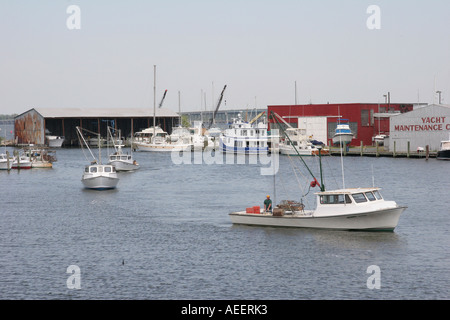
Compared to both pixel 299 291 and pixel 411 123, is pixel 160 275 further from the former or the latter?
pixel 411 123

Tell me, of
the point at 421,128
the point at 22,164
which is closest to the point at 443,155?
the point at 421,128

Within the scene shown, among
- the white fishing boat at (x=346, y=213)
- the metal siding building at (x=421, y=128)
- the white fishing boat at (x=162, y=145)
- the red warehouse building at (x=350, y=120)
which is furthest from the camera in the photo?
the white fishing boat at (x=162, y=145)

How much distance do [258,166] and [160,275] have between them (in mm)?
81865

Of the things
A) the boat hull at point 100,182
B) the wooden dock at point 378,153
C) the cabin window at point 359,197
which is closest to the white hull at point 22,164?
the boat hull at point 100,182

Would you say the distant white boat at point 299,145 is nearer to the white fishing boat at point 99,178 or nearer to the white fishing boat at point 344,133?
the white fishing boat at point 344,133

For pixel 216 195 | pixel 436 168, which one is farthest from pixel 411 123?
pixel 216 195

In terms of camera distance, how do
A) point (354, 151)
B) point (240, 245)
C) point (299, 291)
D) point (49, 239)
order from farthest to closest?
point (354, 151) → point (49, 239) → point (240, 245) → point (299, 291)

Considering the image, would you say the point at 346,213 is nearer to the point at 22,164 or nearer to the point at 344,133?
the point at 22,164

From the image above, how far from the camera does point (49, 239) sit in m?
49.3

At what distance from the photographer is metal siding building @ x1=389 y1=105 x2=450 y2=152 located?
116 metres

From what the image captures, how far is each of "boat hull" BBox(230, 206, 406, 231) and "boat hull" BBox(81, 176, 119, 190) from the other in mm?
33608

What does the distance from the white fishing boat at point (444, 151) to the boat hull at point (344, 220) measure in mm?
67982

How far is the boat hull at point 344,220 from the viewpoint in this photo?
1855 inches

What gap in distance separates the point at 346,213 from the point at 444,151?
7005 cm
